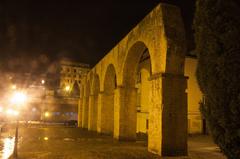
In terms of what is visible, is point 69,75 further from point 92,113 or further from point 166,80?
point 166,80

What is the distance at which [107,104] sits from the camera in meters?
20.4

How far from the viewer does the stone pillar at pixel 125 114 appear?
51.7 ft

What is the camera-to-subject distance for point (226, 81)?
15.8 feet

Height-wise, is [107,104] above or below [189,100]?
below

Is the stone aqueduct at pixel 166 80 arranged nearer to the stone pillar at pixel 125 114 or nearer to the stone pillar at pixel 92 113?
the stone pillar at pixel 125 114

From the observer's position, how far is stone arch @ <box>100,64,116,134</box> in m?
20.3

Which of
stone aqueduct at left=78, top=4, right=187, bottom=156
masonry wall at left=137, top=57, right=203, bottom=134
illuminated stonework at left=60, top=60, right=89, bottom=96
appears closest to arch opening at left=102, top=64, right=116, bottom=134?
masonry wall at left=137, top=57, right=203, bottom=134

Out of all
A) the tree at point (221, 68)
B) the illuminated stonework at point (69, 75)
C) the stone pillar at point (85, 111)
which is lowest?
the stone pillar at point (85, 111)

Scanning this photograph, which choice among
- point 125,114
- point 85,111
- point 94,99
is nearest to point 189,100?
point 94,99

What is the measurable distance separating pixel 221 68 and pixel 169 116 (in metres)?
6.36

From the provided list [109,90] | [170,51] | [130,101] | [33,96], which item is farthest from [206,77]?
[33,96]

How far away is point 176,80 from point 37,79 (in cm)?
6798

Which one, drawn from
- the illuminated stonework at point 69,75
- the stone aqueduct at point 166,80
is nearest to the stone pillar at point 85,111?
the stone aqueduct at point 166,80

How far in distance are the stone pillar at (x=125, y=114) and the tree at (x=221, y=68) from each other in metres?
10.5
